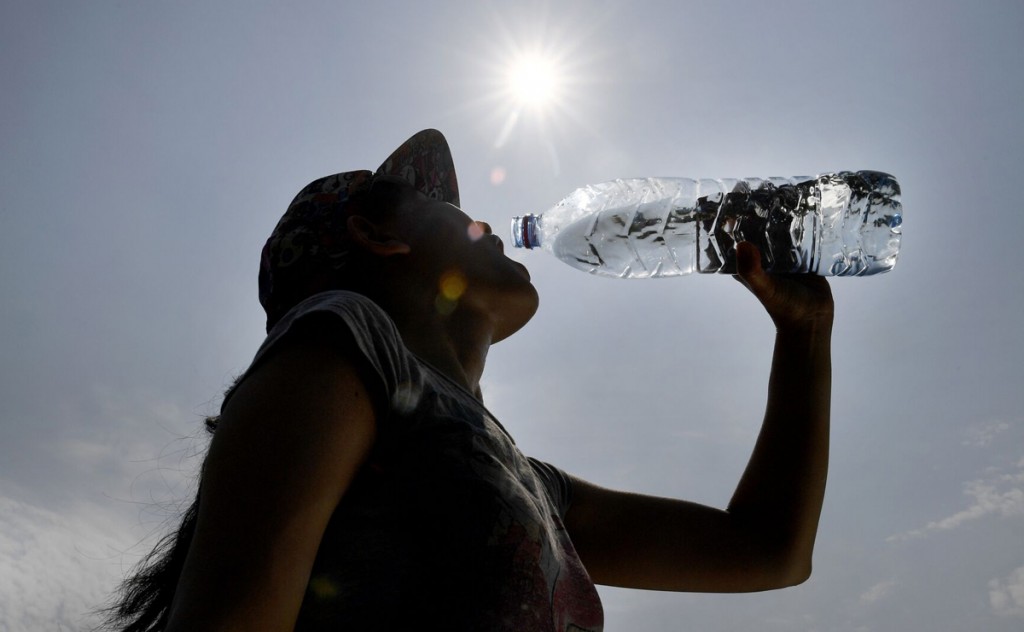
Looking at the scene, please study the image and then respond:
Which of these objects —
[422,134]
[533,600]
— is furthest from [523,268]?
[533,600]

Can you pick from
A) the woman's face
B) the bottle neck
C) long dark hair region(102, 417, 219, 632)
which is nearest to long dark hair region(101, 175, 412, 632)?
long dark hair region(102, 417, 219, 632)

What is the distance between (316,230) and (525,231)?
1344 millimetres

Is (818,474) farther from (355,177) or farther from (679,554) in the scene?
(355,177)

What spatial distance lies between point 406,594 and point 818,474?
1619mm

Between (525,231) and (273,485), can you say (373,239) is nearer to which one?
(525,231)

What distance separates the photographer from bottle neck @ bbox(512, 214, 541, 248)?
3.45 metres

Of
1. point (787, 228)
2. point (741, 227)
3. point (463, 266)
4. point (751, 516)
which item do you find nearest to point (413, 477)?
point (463, 266)

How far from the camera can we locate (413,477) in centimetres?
140

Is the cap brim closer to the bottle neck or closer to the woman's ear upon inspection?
the woman's ear

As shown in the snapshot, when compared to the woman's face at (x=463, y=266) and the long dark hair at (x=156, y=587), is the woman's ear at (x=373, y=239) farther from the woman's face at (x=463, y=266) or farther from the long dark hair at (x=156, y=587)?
the long dark hair at (x=156, y=587)

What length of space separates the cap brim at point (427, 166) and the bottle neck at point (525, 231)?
20.5 inches

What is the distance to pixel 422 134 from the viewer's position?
289 cm

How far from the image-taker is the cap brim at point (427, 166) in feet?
8.96

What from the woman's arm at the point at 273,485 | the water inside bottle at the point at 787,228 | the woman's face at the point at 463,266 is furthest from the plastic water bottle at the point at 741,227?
the woman's arm at the point at 273,485
